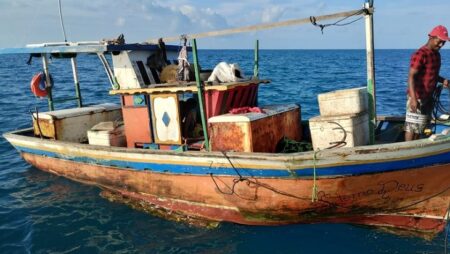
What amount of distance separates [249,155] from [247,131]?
1.44 ft

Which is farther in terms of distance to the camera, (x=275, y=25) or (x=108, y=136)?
(x=108, y=136)

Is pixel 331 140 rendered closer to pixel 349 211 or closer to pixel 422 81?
pixel 349 211

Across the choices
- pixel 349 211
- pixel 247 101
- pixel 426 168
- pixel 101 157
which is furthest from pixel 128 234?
pixel 426 168

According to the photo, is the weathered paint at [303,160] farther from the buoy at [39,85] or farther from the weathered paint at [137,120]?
the buoy at [39,85]

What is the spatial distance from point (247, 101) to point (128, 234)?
11.5 feet

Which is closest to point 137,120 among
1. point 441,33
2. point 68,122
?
point 68,122

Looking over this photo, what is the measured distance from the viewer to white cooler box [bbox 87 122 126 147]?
29.6 ft

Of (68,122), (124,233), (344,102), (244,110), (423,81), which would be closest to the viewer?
(423,81)

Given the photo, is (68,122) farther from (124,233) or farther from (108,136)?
(124,233)

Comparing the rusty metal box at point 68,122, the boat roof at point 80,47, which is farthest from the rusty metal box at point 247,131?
the rusty metal box at point 68,122

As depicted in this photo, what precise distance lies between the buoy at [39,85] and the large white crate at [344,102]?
26.1 feet

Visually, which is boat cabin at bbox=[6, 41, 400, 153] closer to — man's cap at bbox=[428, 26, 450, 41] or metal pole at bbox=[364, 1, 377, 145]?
metal pole at bbox=[364, 1, 377, 145]

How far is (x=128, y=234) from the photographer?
7.64 m

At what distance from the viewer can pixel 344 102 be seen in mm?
6852
